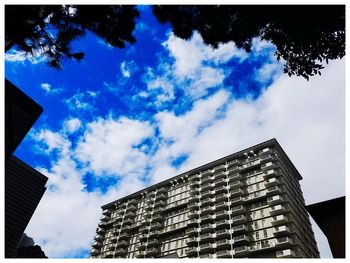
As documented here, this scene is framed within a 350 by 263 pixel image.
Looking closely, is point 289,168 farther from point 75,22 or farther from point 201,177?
point 75,22

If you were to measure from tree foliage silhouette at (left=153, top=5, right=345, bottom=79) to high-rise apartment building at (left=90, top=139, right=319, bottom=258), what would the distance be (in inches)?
1326

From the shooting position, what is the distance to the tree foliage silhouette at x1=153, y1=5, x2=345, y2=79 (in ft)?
22.1

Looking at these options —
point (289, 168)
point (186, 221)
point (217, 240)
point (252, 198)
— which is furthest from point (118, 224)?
point (289, 168)

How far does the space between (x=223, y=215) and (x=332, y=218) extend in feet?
120

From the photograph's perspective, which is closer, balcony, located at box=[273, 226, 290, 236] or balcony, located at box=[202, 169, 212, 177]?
balcony, located at box=[273, 226, 290, 236]

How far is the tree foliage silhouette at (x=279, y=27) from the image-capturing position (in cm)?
674

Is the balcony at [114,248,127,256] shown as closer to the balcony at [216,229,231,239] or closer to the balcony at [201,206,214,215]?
the balcony at [201,206,214,215]

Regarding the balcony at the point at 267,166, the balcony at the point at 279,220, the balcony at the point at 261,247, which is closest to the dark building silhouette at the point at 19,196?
the balcony at the point at 267,166

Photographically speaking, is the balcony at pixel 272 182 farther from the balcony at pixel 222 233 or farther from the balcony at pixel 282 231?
the balcony at pixel 222 233

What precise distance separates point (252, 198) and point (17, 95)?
4303 cm

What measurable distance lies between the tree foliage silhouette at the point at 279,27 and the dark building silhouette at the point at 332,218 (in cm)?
559

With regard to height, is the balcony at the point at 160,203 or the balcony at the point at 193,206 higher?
the balcony at the point at 160,203

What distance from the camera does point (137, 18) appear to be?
22.0ft

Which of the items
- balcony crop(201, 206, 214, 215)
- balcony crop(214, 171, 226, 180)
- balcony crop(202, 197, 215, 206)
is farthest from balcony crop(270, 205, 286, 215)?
balcony crop(214, 171, 226, 180)
